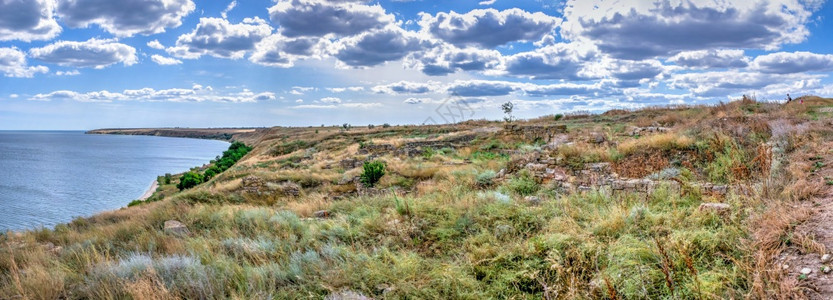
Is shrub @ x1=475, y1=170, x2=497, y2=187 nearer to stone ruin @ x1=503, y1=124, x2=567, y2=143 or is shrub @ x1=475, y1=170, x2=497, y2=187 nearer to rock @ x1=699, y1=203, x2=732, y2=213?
rock @ x1=699, y1=203, x2=732, y2=213

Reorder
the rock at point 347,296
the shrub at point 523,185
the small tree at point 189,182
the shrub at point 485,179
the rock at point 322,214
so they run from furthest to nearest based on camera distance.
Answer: the small tree at point 189,182 → the shrub at point 485,179 → the shrub at point 523,185 → the rock at point 322,214 → the rock at point 347,296

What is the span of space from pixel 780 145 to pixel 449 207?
321 inches

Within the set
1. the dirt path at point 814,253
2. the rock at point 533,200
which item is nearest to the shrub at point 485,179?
the rock at point 533,200

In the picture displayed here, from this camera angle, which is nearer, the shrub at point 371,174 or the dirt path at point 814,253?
the dirt path at point 814,253

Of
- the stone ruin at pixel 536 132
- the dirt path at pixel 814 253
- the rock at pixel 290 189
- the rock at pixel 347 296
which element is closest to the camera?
the dirt path at pixel 814 253

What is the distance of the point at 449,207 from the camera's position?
6.89 m

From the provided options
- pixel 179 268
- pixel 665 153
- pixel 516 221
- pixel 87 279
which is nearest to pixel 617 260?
pixel 516 221

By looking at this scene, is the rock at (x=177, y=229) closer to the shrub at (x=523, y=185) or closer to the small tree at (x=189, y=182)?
the shrub at (x=523, y=185)

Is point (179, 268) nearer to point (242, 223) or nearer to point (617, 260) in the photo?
point (242, 223)

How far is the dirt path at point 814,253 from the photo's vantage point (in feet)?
11.1

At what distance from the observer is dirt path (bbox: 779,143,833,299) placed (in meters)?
3.39

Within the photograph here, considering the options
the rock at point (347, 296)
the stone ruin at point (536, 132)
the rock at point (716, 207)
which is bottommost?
the rock at point (347, 296)

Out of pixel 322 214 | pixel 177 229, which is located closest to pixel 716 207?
pixel 322 214

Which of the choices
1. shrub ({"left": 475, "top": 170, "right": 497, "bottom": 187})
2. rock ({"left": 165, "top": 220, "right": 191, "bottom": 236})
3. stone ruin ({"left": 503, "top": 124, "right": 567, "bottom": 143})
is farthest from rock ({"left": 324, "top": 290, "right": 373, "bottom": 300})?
stone ruin ({"left": 503, "top": 124, "right": 567, "bottom": 143})
